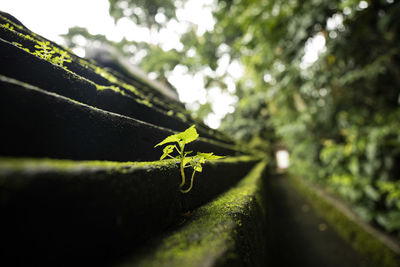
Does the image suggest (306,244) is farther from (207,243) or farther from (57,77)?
(57,77)

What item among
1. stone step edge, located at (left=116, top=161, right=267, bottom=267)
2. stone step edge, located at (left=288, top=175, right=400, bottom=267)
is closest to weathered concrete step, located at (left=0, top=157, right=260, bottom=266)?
stone step edge, located at (left=116, top=161, right=267, bottom=267)

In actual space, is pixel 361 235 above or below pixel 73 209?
below

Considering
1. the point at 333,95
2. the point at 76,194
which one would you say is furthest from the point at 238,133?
the point at 76,194

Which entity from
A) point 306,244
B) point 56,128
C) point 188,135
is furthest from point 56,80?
point 306,244

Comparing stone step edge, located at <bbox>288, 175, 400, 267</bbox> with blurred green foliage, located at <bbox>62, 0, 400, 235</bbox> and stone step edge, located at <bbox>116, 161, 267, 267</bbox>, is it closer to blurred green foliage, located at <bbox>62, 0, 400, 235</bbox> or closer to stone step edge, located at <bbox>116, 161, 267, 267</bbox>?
blurred green foliage, located at <bbox>62, 0, 400, 235</bbox>

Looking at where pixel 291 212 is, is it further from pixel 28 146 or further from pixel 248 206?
pixel 28 146

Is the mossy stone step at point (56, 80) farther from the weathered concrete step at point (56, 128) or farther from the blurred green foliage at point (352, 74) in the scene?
the blurred green foliage at point (352, 74)
